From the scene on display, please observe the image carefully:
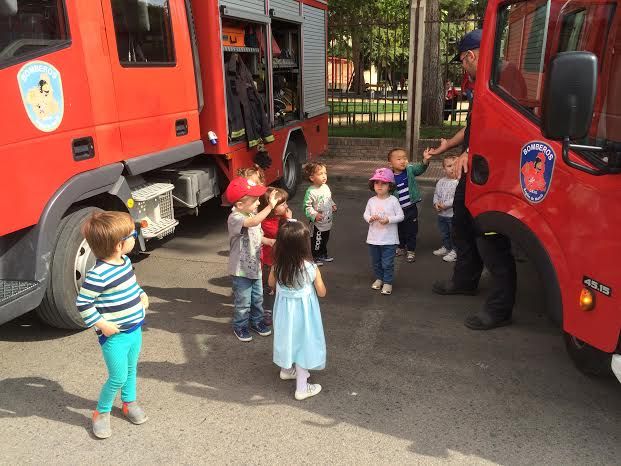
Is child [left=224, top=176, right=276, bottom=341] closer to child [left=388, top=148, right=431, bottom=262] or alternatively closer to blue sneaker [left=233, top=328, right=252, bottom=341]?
blue sneaker [left=233, top=328, right=252, bottom=341]

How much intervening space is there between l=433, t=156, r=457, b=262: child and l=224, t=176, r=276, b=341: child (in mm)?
2193

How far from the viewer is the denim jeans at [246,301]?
3.89m

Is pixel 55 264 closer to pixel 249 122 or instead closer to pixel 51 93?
pixel 51 93

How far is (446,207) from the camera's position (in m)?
5.62

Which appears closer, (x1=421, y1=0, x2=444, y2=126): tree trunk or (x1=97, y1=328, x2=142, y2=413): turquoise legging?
(x1=97, y1=328, x2=142, y2=413): turquoise legging

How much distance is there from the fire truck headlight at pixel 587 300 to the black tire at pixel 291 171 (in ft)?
17.8

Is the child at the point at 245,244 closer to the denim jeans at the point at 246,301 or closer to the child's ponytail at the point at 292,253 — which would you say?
the denim jeans at the point at 246,301

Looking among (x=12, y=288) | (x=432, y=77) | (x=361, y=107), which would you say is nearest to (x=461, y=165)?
(x=12, y=288)

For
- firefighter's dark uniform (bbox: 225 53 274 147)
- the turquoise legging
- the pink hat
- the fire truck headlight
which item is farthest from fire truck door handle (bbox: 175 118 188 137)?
the fire truck headlight

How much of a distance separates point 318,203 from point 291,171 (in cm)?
312

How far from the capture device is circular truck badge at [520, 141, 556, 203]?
295 centimetres

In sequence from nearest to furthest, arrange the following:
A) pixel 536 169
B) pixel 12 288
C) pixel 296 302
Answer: pixel 536 169, pixel 296 302, pixel 12 288

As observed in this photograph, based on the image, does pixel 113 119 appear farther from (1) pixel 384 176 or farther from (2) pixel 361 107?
(2) pixel 361 107

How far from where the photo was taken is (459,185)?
14.6 feet
